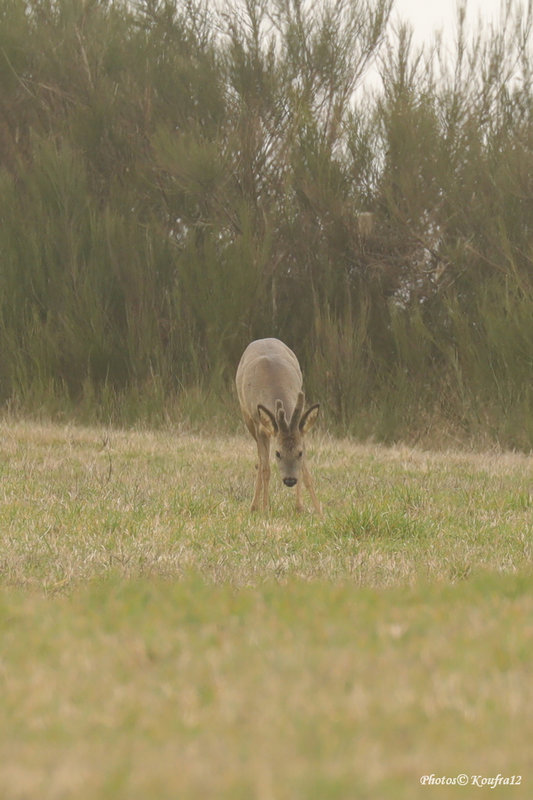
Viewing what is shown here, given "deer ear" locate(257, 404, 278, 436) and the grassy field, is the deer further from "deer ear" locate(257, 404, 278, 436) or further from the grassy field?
the grassy field

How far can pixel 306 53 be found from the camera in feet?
47.6

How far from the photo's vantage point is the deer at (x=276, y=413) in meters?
6.62

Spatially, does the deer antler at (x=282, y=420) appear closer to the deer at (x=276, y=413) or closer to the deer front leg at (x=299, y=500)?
the deer at (x=276, y=413)

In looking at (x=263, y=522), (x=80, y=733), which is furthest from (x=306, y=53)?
(x=80, y=733)

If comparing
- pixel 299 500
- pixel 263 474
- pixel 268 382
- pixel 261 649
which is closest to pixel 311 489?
pixel 299 500

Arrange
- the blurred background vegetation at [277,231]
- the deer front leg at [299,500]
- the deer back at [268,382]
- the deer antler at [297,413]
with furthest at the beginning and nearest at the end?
the blurred background vegetation at [277,231] → the deer back at [268,382] → the deer front leg at [299,500] → the deer antler at [297,413]

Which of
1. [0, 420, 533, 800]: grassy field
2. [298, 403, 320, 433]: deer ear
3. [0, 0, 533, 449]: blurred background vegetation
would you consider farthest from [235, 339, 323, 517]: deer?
[0, 0, 533, 449]: blurred background vegetation

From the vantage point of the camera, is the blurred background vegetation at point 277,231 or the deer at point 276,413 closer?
the deer at point 276,413

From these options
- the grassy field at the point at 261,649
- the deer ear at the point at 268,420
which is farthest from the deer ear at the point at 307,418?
the grassy field at the point at 261,649

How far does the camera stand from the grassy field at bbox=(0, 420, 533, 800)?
2137 millimetres

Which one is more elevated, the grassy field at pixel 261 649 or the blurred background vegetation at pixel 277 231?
the blurred background vegetation at pixel 277 231

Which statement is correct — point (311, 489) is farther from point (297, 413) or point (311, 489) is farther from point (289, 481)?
point (297, 413)

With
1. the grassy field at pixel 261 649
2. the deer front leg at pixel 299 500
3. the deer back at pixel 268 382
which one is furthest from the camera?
the deer back at pixel 268 382

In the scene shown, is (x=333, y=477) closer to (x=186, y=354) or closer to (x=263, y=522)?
(x=263, y=522)
